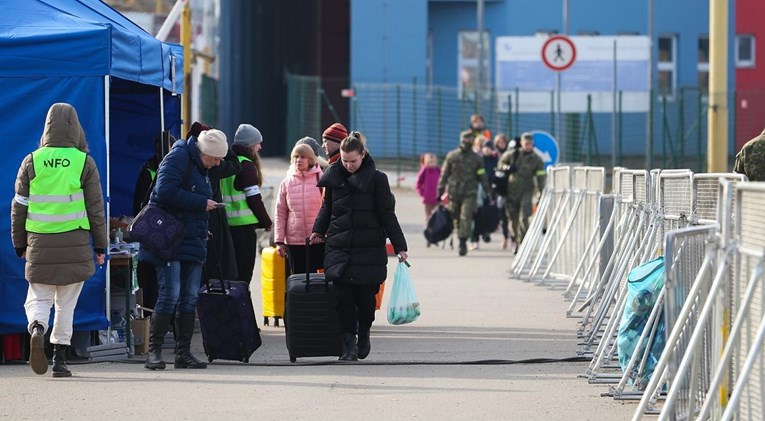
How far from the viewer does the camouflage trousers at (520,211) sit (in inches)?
895

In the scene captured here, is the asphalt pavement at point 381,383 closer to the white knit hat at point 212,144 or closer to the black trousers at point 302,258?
the black trousers at point 302,258

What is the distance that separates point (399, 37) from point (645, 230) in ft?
107

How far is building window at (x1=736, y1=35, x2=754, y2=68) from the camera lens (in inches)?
1948

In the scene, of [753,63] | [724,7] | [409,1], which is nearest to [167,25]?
[724,7]

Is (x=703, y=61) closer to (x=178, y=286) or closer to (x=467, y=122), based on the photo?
(x=467, y=122)

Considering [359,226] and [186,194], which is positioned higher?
[186,194]

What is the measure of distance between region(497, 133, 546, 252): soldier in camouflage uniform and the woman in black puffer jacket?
11.2 meters

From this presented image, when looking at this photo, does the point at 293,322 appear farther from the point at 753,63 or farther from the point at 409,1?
the point at 753,63

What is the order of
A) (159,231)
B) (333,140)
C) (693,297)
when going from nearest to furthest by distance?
(693,297) → (159,231) → (333,140)

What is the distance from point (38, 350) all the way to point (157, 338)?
860mm

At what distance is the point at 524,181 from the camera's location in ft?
74.6

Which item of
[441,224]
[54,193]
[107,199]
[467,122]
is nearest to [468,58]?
[467,122]

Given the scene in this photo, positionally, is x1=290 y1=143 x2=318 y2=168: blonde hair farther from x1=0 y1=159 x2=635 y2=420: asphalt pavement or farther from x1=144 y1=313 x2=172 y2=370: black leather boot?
x1=144 y1=313 x2=172 y2=370: black leather boot

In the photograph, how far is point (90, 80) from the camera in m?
11.4
